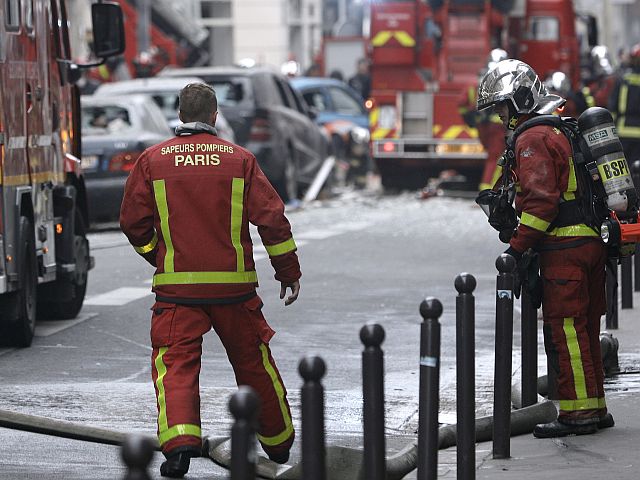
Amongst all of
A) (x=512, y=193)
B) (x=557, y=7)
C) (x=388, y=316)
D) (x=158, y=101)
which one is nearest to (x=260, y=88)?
(x=158, y=101)

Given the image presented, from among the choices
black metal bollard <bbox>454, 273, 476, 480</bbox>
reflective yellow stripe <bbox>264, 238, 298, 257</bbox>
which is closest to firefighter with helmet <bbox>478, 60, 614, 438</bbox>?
black metal bollard <bbox>454, 273, 476, 480</bbox>

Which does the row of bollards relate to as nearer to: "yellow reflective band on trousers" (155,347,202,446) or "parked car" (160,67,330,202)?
"yellow reflective band on trousers" (155,347,202,446)

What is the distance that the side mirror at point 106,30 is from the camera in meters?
12.8

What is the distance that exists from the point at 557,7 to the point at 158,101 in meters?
7.73

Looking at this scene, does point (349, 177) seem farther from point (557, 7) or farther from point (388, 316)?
point (388, 316)

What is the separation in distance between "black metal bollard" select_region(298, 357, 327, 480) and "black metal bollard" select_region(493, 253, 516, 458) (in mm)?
2350

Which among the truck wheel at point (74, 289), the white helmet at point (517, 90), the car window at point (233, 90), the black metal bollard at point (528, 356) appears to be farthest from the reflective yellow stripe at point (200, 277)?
the car window at point (233, 90)

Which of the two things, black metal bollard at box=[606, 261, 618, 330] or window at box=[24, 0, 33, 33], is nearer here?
black metal bollard at box=[606, 261, 618, 330]

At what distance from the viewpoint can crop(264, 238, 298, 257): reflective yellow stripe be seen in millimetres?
7219

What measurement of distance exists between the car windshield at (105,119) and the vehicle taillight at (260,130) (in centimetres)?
275

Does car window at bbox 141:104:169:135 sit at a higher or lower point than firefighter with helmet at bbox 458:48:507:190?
higher

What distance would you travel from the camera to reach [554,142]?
25.8 feet

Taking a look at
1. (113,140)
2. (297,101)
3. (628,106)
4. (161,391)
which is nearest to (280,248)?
(161,391)

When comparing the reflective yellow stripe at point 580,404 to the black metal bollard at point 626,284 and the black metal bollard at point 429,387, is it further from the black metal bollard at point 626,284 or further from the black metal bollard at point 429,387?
the black metal bollard at point 626,284
